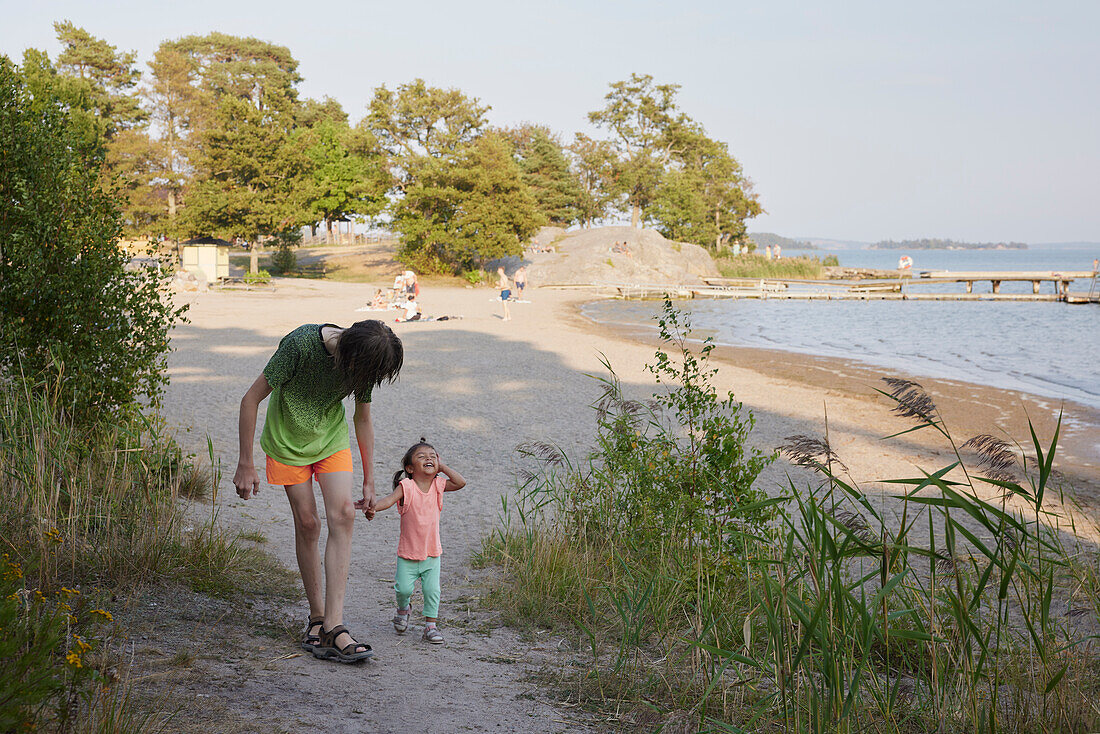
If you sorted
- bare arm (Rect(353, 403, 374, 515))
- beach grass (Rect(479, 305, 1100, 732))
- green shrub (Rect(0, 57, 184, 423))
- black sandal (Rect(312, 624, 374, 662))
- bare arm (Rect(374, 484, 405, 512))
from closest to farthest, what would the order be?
1. beach grass (Rect(479, 305, 1100, 732))
2. black sandal (Rect(312, 624, 374, 662))
3. bare arm (Rect(353, 403, 374, 515))
4. bare arm (Rect(374, 484, 405, 512))
5. green shrub (Rect(0, 57, 184, 423))

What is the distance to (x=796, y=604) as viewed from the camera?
8.37 feet

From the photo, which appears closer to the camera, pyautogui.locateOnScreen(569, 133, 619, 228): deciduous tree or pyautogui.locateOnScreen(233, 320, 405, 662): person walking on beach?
pyautogui.locateOnScreen(233, 320, 405, 662): person walking on beach

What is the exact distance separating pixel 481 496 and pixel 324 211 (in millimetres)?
43168

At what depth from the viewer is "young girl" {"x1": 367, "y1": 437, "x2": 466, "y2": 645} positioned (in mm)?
4227

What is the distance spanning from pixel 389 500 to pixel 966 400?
13.9 metres

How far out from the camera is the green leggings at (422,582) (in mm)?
4227

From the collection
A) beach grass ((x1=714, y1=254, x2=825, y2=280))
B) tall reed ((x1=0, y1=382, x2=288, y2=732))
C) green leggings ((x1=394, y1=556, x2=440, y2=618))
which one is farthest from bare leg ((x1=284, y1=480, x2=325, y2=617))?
beach grass ((x1=714, y1=254, x2=825, y2=280))

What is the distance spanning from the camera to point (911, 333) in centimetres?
2906

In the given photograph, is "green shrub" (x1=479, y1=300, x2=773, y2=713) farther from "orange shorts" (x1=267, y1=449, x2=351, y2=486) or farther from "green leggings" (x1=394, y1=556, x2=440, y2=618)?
"orange shorts" (x1=267, y1=449, x2=351, y2=486)

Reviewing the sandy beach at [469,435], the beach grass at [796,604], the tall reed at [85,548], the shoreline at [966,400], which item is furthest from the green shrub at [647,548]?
the shoreline at [966,400]

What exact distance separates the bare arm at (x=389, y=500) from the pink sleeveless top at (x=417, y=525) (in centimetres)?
2

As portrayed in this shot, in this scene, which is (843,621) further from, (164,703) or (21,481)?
(21,481)

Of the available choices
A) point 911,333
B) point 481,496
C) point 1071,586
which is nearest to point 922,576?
point 1071,586

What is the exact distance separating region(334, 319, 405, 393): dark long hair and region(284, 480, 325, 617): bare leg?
2.00ft
